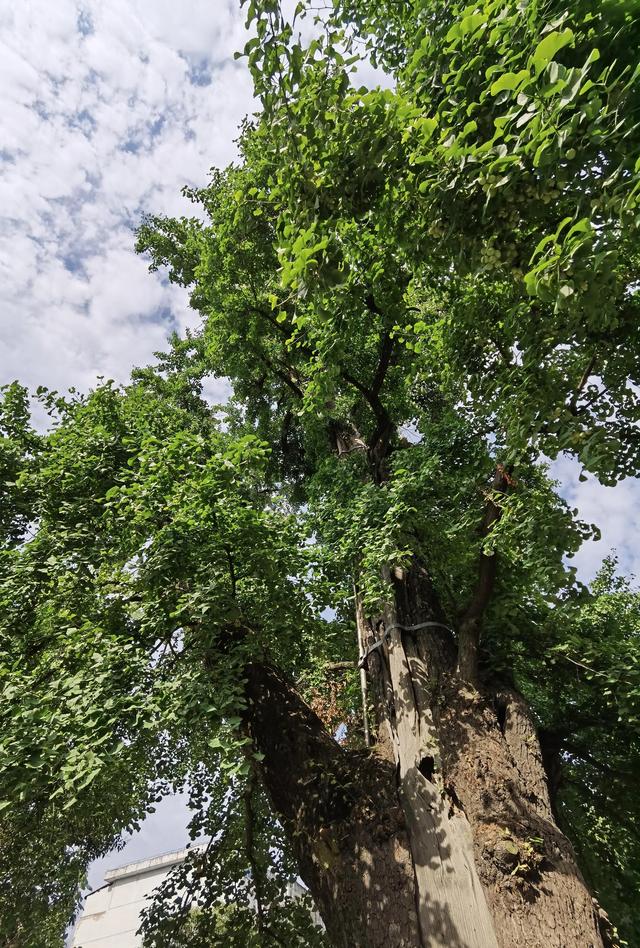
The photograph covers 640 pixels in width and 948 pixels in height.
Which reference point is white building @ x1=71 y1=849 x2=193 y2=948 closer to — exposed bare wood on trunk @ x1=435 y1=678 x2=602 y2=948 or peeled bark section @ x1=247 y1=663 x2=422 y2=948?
peeled bark section @ x1=247 y1=663 x2=422 y2=948

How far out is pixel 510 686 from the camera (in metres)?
5.14

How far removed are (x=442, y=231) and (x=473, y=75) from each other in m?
0.85

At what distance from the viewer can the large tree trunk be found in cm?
348

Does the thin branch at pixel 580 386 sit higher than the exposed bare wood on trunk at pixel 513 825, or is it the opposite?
the thin branch at pixel 580 386

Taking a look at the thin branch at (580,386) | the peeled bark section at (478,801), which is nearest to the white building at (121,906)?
the peeled bark section at (478,801)

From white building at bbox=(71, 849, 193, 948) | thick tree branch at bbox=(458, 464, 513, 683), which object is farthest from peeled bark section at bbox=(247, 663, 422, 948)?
white building at bbox=(71, 849, 193, 948)

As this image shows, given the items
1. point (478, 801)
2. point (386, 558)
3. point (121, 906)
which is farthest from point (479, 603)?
point (121, 906)

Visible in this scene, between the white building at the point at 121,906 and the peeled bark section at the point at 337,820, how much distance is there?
2857 cm

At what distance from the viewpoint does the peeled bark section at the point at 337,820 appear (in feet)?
11.9

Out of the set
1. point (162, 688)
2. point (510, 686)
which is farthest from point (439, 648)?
point (162, 688)

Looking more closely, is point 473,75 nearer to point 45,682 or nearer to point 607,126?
point 607,126

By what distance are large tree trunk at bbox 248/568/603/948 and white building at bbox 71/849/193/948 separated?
1129 inches

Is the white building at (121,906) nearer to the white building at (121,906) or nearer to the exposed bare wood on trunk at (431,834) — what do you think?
the white building at (121,906)

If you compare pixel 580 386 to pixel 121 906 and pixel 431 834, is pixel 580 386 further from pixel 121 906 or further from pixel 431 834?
pixel 121 906
